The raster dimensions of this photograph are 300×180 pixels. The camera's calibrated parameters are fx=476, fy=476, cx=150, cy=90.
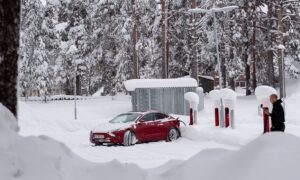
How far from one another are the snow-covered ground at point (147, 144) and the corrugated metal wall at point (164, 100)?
5.39 ft

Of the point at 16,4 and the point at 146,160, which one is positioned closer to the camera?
the point at 16,4

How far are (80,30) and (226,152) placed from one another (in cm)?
4442

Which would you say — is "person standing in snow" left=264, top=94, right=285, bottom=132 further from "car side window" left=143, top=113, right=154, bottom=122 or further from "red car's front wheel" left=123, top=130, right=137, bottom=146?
"car side window" left=143, top=113, right=154, bottom=122

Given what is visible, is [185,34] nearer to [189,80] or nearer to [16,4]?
[189,80]

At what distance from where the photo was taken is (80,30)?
162 ft

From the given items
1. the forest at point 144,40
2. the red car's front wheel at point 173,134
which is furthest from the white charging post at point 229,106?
the forest at point 144,40

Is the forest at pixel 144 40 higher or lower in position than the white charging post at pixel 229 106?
higher

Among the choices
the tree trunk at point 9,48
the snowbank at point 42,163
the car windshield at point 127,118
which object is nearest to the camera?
the snowbank at point 42,163

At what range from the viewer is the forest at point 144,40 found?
40.5 m

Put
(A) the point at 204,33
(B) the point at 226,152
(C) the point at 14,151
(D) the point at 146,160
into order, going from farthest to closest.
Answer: (A) the point at 204,33, (D) the point at 146,160, (B) the point at 226,152, (C) the point at 14,151

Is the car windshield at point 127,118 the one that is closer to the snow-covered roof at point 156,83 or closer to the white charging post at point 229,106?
the white charging post at point 229,106

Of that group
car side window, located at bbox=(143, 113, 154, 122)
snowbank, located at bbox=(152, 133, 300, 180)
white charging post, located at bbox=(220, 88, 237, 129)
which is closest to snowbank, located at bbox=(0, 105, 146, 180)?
snowbank, located at bbox=(152, 133, 300, 180)

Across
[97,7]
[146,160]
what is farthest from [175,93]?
[146,160]

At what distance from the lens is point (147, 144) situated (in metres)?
19.2
